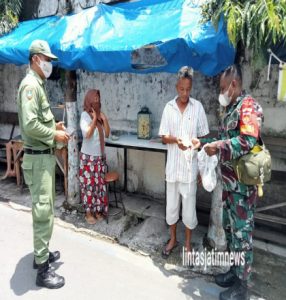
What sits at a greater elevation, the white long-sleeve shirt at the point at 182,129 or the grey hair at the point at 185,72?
the grey hair at the point at 185,72

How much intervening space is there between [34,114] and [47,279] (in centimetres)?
157

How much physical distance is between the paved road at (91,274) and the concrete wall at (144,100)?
1.48 metres

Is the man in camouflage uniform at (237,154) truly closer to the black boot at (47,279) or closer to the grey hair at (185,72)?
the grey hair at (185,72)

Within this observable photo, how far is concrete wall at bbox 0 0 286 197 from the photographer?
3.88 meters

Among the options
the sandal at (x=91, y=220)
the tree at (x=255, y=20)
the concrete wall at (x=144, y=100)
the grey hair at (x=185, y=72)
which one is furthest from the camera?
the sandal at (x=91, y=220)

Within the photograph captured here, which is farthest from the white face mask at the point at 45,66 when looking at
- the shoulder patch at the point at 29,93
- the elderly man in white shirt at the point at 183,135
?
the elderly man in white shirt at the point at 183,135

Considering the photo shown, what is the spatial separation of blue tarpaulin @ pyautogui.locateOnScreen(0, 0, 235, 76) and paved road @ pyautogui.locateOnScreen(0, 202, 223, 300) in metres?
2.10

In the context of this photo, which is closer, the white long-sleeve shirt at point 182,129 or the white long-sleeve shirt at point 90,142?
the white long-sleeve shirt at point 182,129

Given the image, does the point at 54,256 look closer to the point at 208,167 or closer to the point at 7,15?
the point at 208,167

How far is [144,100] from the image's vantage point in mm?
4820

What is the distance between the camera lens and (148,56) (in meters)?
3.20

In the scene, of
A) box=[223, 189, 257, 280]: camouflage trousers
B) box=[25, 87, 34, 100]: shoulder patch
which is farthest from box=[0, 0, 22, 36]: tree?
box=[223, 189, 257, 280]: camouflage trousers

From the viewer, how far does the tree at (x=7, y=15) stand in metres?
4.84

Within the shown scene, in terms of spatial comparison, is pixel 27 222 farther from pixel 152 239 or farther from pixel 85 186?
pixel 152 239
